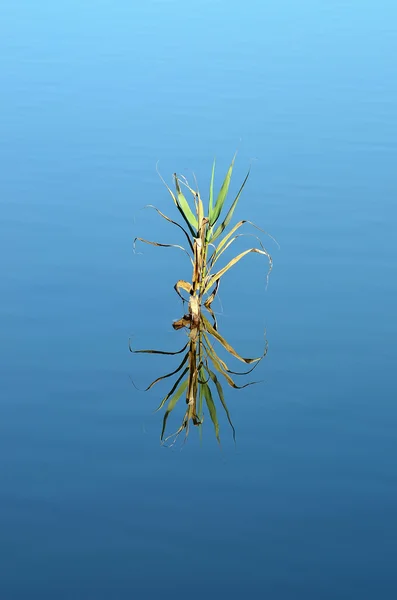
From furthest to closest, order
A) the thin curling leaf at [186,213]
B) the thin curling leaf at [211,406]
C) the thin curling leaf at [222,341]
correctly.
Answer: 1. the thin curling leaf at [186,213]
2. the thin curling leaf at [222,341]
3. the thin curling leaf at [211,406]

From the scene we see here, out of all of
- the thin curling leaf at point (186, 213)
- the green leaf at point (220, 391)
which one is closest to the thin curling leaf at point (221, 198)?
the thin curling leaf at point (186, 213)

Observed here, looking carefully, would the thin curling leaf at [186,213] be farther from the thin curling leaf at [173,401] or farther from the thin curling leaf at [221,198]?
the thin curling leaf at [173,401]

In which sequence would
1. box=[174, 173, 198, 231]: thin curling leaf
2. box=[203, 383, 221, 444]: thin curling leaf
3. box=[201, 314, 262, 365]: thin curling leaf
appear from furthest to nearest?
box=[174, 173, 198, 231]: thin curling leaf, box=[201, 314, 262, 365]: thin curling leaf, box=[203, 383, 221, 444]: thin curling leaf

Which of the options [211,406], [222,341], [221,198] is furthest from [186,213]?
[211,406]

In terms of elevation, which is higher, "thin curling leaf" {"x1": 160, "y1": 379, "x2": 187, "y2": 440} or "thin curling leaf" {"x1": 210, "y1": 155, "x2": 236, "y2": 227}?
"thin curling leaf" {"x1": 210, "y1": 155, "x2": 236, "y2": 227}

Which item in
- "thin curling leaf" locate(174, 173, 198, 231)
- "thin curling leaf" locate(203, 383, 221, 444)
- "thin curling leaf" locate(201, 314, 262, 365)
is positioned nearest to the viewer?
"thin curling leaf" locate(203, 383, 221, 444)

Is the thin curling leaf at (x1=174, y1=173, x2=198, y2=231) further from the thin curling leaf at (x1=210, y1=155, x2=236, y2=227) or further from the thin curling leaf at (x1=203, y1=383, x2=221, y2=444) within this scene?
the thin curling leaf at (x1=203, y1=383, x2=221, y2=444)

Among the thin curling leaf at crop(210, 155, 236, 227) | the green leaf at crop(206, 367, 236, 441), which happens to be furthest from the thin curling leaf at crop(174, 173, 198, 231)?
the green leaf at crop(206, 367, 236, 441)

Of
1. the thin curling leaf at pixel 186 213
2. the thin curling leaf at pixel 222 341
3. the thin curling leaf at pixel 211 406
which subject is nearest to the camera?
the thin curling leaf at pixel 211 406

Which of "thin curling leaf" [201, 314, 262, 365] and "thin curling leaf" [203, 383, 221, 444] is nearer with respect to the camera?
"thin curling leaf" [203, 383, 221, 444]

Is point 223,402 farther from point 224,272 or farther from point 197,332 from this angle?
point 224,272

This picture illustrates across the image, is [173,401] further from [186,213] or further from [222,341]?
[186,213]
